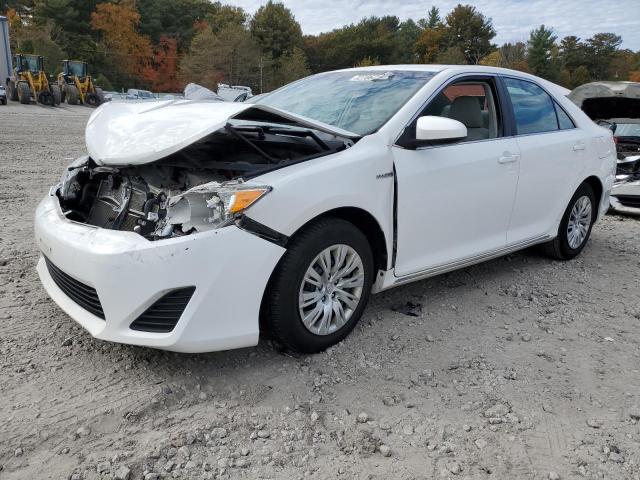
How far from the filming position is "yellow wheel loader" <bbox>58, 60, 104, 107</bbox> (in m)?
32.3

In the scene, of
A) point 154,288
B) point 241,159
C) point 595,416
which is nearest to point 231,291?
point 154,288

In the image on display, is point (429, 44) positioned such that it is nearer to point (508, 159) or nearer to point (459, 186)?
point (508, 159)

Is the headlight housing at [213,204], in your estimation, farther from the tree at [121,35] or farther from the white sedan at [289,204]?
the tree at [121,35]

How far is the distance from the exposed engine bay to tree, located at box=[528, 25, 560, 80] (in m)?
85.7

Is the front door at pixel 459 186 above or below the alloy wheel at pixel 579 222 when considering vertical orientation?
above

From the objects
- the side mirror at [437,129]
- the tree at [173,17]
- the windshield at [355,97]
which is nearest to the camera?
the side mirror at [437,129]

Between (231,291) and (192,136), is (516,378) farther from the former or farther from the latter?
(192,136)

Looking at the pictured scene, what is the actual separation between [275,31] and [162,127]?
73348 millimetres

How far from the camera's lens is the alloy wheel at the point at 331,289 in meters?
2.90

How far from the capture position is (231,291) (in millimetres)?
2553

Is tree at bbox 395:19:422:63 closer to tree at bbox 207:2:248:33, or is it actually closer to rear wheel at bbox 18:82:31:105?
tree at bbox 207:2:248:33

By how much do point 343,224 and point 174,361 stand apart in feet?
3.78

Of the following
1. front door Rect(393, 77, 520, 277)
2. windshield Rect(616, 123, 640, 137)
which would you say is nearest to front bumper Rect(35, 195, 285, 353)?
front door Rect(393, 77, 520, 277)

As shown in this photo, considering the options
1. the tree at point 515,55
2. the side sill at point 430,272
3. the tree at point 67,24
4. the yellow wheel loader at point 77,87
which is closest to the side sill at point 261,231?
the side sill at point 430,272
